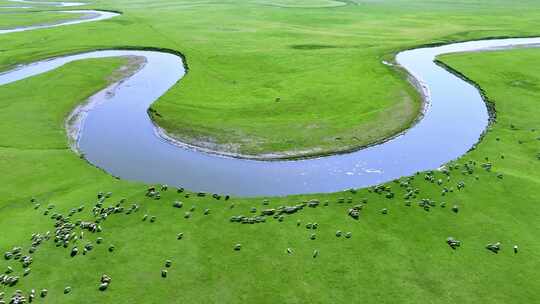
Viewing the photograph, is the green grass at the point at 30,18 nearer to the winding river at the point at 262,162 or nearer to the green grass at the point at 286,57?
the green grass at the point at 286,57

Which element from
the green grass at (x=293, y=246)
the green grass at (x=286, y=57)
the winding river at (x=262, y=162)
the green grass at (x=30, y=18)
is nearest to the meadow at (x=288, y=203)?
the green grass at (x=293, y=246)

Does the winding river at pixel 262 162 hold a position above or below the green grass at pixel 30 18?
above

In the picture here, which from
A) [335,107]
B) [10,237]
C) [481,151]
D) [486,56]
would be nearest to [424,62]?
[486,56]

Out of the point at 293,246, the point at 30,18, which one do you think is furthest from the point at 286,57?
the point at 30,18

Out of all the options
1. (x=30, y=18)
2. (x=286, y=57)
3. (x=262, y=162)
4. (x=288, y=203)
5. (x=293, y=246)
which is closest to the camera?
(x=293, y=246)

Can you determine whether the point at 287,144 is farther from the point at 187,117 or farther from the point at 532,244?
the point at 532,244

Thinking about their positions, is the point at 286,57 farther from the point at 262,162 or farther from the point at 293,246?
the point at 293,246
